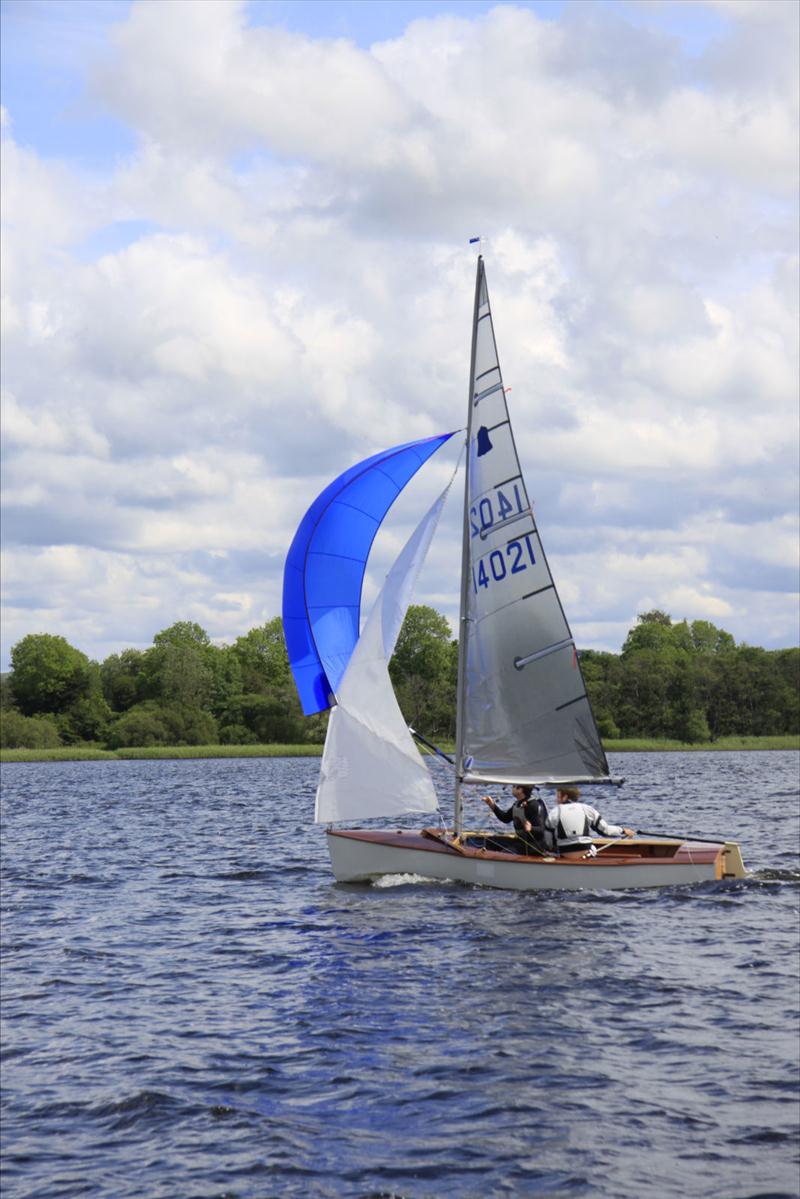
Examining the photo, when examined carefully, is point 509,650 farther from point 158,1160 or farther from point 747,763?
point 747,763

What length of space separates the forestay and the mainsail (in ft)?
4.75

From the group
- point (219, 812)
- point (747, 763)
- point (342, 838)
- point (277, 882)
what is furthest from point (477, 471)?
point (747, 763)

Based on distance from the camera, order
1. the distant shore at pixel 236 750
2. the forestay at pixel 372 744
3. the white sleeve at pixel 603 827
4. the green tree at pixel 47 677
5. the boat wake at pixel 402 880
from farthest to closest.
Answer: the green tree at pixel 47 677 < the distant shore at pixel 236 750 < the boat wake at pixel 402 880 < the white sleeve at pixel 603 827 < the forestay at pixel 372 744

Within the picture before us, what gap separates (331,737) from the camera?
25250mm

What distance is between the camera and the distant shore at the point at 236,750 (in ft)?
349

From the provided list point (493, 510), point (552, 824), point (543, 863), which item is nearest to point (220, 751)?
point (493, 510)

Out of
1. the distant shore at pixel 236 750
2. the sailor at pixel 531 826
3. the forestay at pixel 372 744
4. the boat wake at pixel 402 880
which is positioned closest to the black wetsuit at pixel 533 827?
the sailor at pixel 531 826

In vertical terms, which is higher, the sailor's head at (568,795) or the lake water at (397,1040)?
the sailor's head at (568,795)

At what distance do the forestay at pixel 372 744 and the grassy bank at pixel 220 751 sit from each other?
3160 inches

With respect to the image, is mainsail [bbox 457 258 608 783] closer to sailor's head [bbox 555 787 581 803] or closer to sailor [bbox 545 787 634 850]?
sailor's head [bbox 555 787 581 803]

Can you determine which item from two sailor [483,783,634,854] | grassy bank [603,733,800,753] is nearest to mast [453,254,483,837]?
two sailor [483,783,634,854]

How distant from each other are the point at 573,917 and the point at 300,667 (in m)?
6.97

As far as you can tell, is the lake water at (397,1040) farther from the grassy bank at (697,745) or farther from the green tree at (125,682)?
the green tree at (125,682)

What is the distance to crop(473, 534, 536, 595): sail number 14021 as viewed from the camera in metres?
26.1
